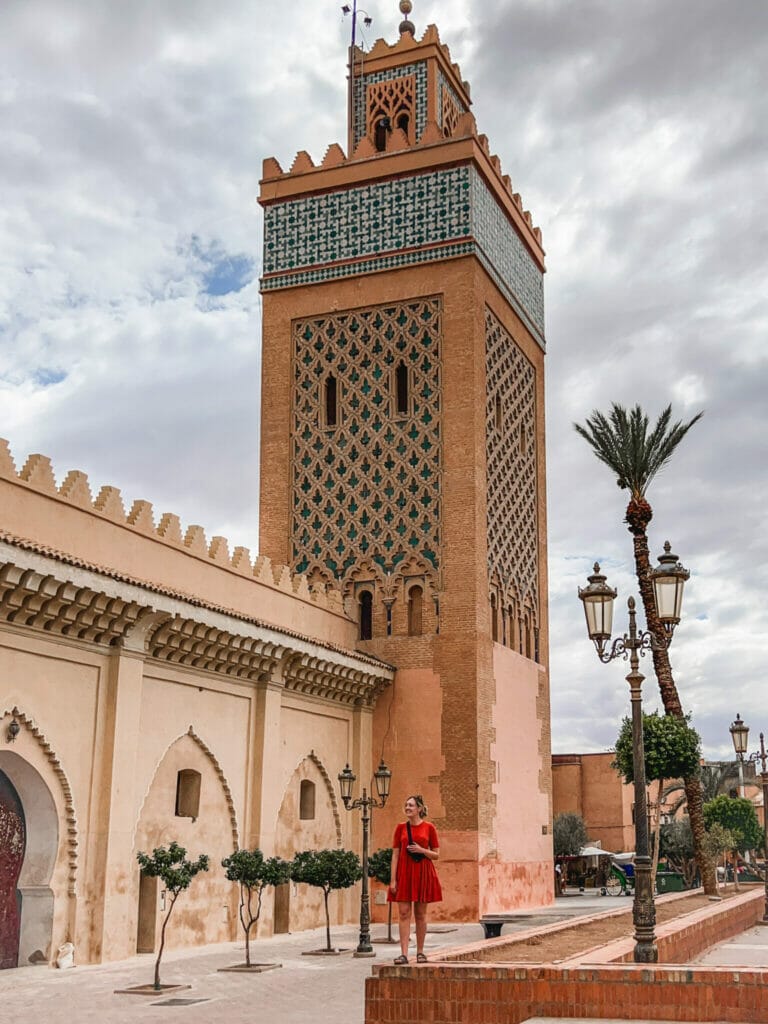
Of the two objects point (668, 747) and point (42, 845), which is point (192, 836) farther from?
point (668, 747)

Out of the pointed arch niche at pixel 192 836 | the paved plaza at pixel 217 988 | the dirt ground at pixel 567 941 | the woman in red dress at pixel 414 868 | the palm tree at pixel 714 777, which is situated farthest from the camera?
the palm tree at pixel 714 777

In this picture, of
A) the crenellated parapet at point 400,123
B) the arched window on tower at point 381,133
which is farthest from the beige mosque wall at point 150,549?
the arched window on tower at point 381,133

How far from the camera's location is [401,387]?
20.7 m

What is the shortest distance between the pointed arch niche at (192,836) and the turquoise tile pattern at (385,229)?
960 centimetres

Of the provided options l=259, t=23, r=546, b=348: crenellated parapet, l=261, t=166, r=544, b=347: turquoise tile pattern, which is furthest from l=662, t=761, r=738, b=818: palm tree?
l=261, t=166, r=544, b=347: turquoise tile pattern

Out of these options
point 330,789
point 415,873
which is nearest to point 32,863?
point 415,873

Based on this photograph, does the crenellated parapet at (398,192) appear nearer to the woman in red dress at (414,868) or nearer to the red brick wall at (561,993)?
the woman in red dress at (414,868)

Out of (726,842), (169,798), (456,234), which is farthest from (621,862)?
(169,798)

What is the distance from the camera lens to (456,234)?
20.6 metres

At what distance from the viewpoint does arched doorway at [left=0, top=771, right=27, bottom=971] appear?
474 inches

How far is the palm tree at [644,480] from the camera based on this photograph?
63.3ft

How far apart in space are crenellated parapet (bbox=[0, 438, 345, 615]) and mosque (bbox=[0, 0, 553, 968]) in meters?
0.04

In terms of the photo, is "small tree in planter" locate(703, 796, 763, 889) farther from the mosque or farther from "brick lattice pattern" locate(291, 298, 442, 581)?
"brick lattice pattern" locate(291, 298, 442, 581)

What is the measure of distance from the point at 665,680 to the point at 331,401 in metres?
7.18
